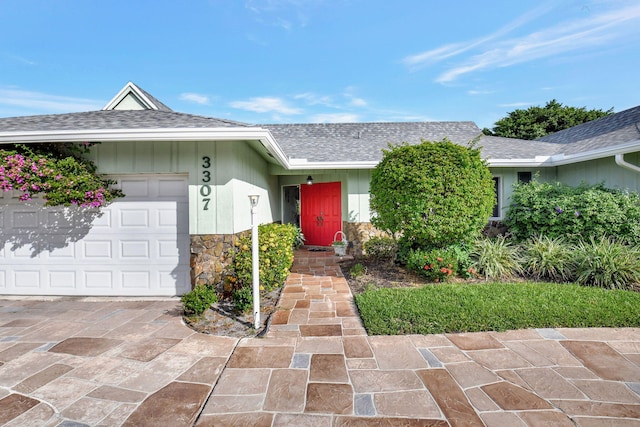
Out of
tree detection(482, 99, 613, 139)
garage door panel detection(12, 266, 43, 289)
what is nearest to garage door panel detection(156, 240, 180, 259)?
garage door panel detection(12, 266, 43, 289)

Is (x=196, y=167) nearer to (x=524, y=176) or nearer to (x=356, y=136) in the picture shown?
(x=356, y=136)

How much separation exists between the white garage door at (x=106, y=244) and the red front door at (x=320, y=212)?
16.3ft

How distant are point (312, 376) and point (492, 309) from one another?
269 centimetres

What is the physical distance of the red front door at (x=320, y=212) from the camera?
909 cm

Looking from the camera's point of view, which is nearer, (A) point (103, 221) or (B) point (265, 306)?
(B) point (265, 306)

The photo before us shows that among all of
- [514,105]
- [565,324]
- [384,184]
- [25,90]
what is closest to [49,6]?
[25,90]

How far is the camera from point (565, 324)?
11.7 feet

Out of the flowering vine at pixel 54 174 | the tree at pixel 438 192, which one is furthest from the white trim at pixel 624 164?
the flowering vine at pixel 54 174

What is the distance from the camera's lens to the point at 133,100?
11523mm

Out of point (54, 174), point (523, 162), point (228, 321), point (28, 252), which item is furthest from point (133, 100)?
point (523, 162)

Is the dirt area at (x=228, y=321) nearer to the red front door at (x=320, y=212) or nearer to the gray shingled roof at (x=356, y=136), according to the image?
the red front door at (x=320, y=212)

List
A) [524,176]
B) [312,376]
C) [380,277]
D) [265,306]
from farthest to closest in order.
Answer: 1. [524,176]
2. [380,277]
3. [265,306]
4. [312,376]

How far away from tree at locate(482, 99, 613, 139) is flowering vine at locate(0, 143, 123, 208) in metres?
27.4

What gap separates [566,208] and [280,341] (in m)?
6.91
